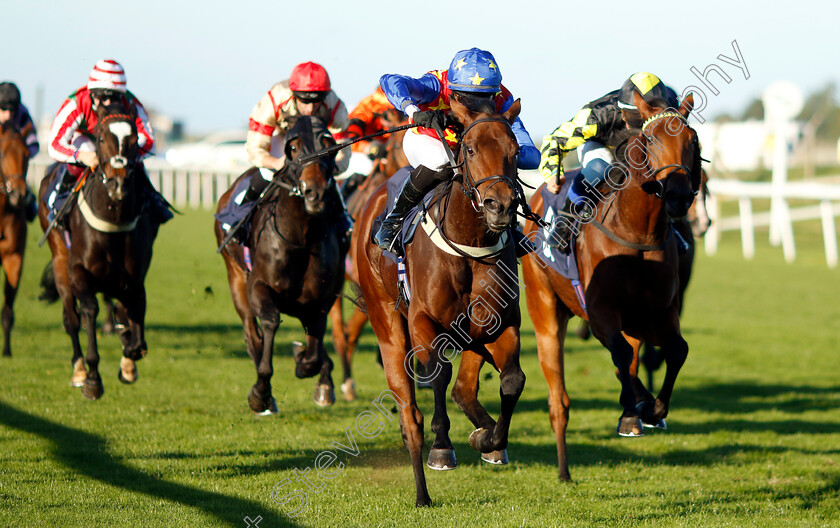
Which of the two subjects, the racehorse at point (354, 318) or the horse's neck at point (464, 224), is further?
the racehorse at point (354, 318)

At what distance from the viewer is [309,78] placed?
21.7ft

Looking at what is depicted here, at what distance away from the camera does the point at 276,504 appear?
5.19 m

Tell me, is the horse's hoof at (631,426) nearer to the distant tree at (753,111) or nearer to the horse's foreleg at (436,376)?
the horse's foreleg at (436,376)

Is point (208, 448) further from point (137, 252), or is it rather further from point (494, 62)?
point (494, 62)

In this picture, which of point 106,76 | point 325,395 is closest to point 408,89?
point 325,395

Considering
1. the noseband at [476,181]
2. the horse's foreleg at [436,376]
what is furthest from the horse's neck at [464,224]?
the horse's foreleg at [436,376]

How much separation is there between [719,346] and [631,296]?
796cm

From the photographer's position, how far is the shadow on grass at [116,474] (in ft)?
16.4

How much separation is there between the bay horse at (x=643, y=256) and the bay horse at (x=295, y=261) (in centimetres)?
187

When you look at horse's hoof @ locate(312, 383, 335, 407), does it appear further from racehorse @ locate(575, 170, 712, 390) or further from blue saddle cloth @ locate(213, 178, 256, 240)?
racehorse @ locate(575, 170, 712, 390)

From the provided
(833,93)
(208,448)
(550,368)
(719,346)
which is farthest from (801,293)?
(833,93)

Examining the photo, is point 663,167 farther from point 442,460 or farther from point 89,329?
point 89,329

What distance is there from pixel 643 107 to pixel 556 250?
1277 millimetres

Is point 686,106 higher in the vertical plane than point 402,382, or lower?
higher
